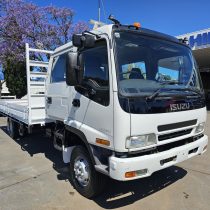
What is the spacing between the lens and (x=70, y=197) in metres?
4.25

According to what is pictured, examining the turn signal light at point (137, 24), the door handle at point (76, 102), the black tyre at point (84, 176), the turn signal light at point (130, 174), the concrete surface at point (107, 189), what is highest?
the turn signal light at point (137, 24)

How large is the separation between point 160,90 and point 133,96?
48 cm

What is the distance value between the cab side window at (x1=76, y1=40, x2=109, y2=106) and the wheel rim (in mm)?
1121

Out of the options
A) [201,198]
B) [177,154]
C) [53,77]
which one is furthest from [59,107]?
[201,198]

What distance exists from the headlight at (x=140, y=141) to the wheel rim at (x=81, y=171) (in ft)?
3.50

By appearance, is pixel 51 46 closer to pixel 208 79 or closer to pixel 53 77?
pixel 53 77

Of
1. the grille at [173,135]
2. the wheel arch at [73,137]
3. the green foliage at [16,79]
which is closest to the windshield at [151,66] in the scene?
the grille at [173,135]

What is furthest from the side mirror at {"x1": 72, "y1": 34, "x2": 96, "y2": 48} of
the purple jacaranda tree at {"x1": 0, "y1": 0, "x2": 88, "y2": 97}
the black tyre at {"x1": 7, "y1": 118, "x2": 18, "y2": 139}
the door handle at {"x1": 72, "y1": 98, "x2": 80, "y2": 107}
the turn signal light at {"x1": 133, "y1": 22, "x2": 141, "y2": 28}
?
the purple jacaranda tree at {"x1": 0, "y1": 0, "x2": 88, "y2": 97}

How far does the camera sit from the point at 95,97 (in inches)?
147

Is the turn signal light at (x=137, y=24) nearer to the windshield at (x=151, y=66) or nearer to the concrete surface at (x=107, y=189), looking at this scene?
the windshield at (x=151, y=66)

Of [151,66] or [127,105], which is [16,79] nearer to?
[151,66]

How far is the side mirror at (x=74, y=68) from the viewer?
3676mm

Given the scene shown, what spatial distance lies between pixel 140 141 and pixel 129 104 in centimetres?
51

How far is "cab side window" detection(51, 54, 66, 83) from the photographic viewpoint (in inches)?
191
